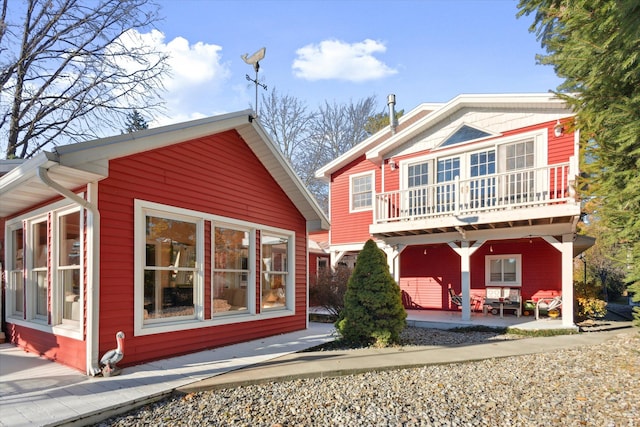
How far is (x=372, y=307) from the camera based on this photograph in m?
6.98

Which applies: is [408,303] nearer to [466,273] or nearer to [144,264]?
[466,273]

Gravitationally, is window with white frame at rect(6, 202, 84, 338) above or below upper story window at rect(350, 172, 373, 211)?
below

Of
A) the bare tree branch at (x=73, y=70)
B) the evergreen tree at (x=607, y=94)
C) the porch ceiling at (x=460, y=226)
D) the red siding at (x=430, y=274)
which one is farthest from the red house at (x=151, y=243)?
the bare tree branch at (x=73, y=70)

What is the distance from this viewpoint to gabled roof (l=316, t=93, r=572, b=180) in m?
10.3

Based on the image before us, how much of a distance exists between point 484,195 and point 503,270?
9.54ft

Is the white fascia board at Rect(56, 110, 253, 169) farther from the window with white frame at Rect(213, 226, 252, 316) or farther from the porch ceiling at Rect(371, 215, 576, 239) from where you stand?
the porch ceiling at Rect(371, 215, 576, 239)

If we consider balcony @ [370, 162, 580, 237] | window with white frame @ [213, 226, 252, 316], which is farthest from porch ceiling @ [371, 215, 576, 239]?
window with white frame @ [213, 226, 252, 316]

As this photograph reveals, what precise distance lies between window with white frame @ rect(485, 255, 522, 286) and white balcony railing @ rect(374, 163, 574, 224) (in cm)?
228

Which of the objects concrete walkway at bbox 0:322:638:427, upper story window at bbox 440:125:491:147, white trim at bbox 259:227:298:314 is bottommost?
concrete walkway at bbox 0:322:638:427

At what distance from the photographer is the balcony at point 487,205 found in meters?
9.09

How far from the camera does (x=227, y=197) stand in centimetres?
708

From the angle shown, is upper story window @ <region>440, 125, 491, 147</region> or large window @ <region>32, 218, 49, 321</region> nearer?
large window @ <region>32, 218, 49, 321</region>

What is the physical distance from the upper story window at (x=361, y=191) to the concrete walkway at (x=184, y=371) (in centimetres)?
697

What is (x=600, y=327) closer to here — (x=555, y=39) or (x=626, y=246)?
(x=626, y=246)
